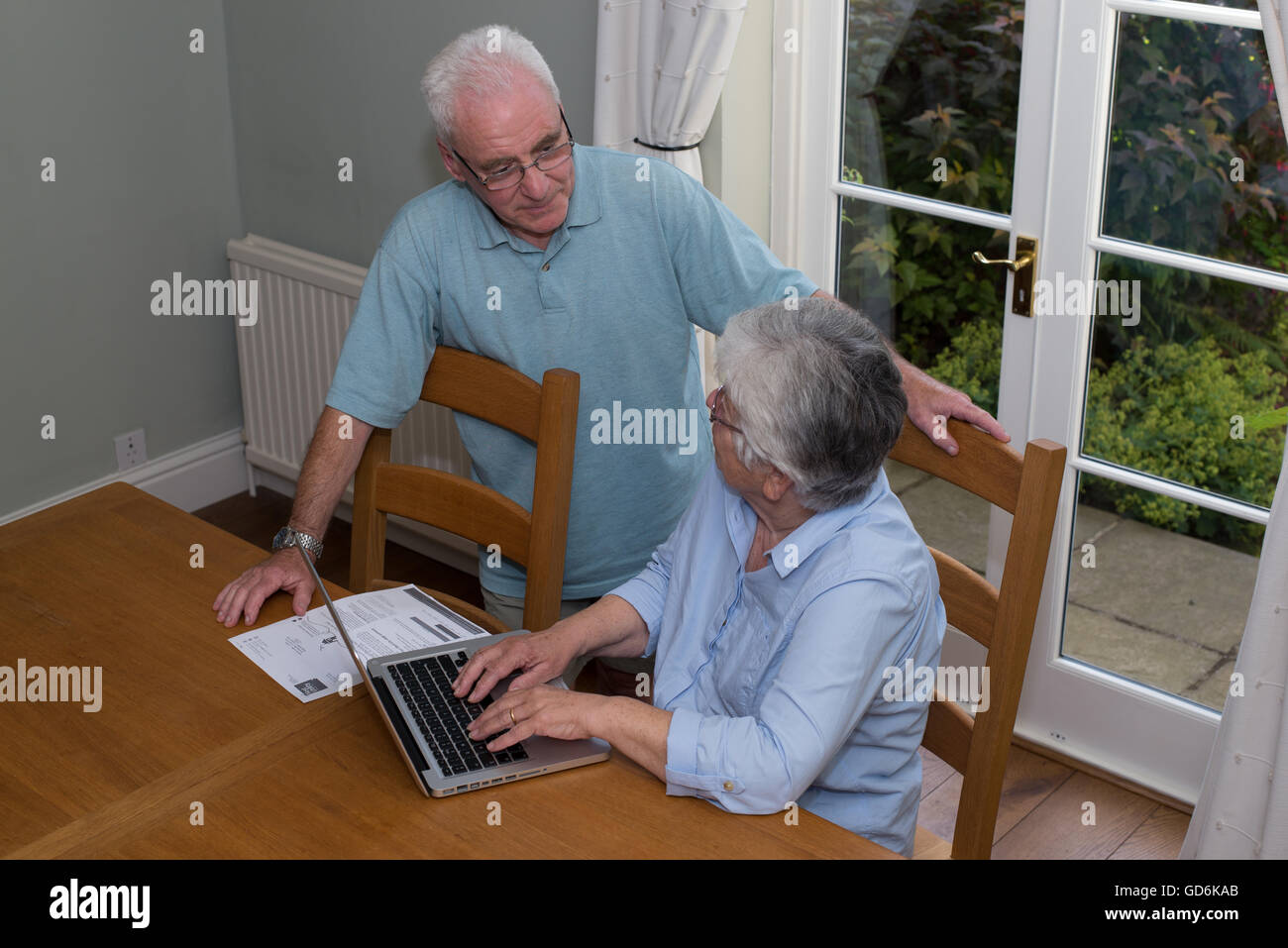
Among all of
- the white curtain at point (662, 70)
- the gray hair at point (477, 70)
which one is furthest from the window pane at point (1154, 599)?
the gray hair at point (477, 70)

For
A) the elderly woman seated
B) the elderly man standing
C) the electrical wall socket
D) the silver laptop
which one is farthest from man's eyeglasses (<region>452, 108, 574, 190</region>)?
the electrical wall socket

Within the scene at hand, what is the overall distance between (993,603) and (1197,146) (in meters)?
1.17

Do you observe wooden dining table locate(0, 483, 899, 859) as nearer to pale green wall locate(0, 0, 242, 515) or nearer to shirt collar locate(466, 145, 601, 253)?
shirt collar locate(466, 145, 601, 253)

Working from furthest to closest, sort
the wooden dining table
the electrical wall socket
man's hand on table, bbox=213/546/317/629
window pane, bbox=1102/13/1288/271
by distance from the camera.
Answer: the electrical wall socket < window pane, bbox=1102/13/1288/271 < man's hand on table, bbox=213/546/317/629 < the wooden dining table

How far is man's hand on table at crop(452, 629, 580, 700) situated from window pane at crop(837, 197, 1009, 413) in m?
1.37

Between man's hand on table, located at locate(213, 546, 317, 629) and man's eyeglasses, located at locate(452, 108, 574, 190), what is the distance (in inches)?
25.1

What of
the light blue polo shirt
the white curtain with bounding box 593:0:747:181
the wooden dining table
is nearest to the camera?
the wooden dining table

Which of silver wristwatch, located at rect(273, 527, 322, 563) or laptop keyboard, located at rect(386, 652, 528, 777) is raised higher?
silver wristwatch, located at rect(273, 527, 322, 563)

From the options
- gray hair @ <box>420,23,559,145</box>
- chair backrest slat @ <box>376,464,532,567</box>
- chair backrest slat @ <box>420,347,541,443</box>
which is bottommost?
chair backrest slat @ <box>376,464,532,567</box>

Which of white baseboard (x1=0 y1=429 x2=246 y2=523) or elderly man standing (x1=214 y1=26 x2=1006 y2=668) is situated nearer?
elderly man standing (x1=214 y1=26 x2=1006 y2=668)

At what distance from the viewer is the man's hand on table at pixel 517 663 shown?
1.66 m

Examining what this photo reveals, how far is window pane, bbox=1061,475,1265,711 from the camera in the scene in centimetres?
261
